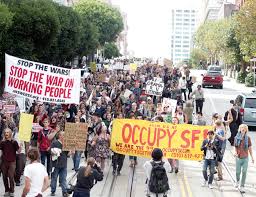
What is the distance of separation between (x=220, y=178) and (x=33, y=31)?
20763mm

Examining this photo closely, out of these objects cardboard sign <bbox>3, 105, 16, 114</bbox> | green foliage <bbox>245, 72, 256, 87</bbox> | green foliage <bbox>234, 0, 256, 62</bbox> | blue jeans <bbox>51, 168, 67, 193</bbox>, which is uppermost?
green foliage <bbox>234, 0, 256, 62</bbox>

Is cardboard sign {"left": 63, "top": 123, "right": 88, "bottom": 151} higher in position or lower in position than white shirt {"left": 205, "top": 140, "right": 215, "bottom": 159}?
higher

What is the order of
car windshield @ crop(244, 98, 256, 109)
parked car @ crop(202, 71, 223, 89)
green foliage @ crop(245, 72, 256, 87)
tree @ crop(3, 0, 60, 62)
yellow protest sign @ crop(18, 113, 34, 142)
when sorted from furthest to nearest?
green foliage @ crop(245, 72, 256, 87) < parked car @ crop(202, 71, 223, 89) < tree @ crop(3, 0, 60, 62) < car windshield @ crop(244, 98, 256, 109) < yellow protest sign @ crop(18, 113, 34, 142)

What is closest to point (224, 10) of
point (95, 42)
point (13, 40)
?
point (95, 42)

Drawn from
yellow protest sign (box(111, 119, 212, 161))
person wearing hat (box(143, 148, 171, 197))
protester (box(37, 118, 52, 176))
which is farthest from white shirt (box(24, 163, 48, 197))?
yellow protest sign (box(111, 119, 212, 161))

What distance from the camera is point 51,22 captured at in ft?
117

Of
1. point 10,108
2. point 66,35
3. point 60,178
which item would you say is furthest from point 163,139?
point 66,35

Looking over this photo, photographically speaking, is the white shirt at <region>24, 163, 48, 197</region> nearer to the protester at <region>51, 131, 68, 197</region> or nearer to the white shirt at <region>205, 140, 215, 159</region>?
the protester at <region>51, 131, 68, 197</region>

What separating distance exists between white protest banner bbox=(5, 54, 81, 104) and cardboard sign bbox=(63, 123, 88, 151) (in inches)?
41.2

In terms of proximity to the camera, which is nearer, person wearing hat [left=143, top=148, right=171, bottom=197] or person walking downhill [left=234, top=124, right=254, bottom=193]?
person wearing hat [left=143, top=148, right=171, bottom=197]

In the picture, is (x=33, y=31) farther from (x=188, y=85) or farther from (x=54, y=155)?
(x=54, y=155)

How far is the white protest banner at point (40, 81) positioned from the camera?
16.6m

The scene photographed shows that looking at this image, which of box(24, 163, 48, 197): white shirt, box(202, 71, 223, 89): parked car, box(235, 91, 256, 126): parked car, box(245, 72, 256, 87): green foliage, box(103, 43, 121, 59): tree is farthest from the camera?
box(103, 43, 121, 59): tree

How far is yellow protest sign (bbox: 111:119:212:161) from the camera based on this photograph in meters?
16.0
